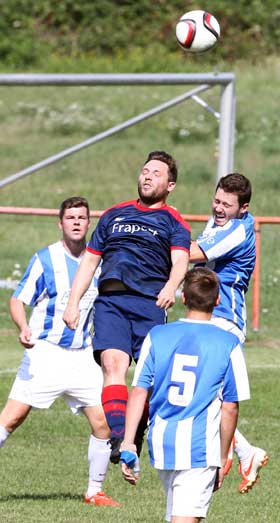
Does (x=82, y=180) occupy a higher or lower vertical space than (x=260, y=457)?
higher

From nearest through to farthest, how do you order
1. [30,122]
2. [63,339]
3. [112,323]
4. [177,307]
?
[112,323]
[63,339]
[177,307]
[30,122]

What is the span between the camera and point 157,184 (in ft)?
24.4

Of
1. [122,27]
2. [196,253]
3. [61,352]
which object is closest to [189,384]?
[196,253]

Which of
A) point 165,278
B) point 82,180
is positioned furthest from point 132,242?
point 82,180

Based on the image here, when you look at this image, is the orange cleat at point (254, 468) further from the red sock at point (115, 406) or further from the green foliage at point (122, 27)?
the green foliage at point (122, 27)

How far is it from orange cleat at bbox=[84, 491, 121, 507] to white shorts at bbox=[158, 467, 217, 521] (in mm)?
2415

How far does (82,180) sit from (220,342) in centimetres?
1689

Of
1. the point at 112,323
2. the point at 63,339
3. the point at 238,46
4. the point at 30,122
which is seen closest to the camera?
the point at 112,323

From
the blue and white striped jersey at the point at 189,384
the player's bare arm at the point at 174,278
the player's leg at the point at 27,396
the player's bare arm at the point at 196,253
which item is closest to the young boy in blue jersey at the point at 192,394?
the blue and white striped jersey at the point at 189,384

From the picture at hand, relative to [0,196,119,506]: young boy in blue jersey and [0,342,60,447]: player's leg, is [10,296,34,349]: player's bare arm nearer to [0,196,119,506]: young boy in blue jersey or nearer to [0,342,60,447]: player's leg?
[0,196,119,506]: young boy in blue jersey

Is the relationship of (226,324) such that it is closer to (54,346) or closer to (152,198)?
(152,198)

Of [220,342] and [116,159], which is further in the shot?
[116,159]

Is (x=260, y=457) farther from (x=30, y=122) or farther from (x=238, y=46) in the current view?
(x=238, y=46)

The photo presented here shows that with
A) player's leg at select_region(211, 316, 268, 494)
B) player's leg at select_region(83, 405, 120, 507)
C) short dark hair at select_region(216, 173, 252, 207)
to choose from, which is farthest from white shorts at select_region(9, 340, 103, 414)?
short dark hair at select_region(216, 173, 252, 207)
